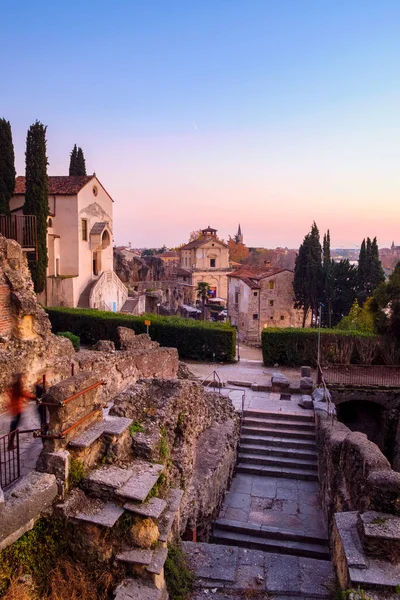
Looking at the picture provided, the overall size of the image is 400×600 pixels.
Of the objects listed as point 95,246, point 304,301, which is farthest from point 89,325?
point 304,301

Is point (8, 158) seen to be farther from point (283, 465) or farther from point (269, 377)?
point (283, 465)

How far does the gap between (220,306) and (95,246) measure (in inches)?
1254

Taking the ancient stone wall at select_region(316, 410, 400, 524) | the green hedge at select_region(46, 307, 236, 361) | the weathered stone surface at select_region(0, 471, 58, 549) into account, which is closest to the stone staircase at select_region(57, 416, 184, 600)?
the weathered stone surface at select_region(0, 471, 58, 549)

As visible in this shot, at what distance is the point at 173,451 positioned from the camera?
7.89 meters

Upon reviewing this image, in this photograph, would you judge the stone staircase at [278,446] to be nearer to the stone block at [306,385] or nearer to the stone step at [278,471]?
the stone step at [278,471]

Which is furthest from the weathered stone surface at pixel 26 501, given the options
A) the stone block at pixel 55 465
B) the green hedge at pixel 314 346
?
the green hedge at pixel 314 346

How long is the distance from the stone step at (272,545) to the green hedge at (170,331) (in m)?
13.1

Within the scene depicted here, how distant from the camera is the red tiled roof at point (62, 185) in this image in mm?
31516

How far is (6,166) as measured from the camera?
2841 cm

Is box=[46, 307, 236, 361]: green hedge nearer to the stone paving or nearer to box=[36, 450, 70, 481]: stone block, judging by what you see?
the stone paving

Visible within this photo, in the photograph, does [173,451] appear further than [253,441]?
No

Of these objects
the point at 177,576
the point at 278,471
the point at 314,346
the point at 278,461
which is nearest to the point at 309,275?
the point at 314,346

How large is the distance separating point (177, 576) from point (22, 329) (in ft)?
20.9

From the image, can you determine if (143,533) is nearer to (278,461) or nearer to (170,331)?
(278,461)
